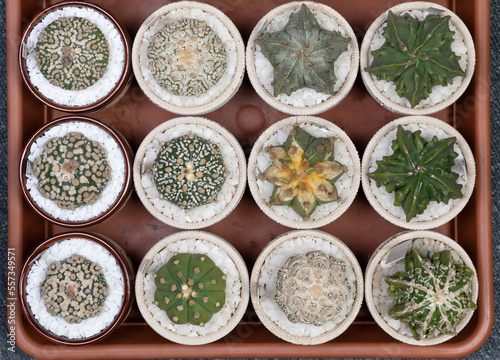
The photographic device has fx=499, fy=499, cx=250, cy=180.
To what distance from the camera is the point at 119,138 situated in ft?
5.34

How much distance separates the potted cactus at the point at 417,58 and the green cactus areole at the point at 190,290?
2.62 ft

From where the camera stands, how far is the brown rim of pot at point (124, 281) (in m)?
1.59

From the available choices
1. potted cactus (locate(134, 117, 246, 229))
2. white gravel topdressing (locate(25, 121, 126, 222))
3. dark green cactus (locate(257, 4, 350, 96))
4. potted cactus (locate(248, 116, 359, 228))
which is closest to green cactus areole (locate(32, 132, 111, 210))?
white gravel topdressing (locate(25, 121, 126, 222))

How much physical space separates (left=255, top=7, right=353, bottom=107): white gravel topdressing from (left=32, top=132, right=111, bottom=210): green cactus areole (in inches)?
23.1

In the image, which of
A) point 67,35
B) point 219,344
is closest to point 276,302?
point 219,344

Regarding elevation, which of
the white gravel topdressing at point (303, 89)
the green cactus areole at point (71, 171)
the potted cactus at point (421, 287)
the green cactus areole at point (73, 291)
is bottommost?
the potted cactus at point (421, 287)

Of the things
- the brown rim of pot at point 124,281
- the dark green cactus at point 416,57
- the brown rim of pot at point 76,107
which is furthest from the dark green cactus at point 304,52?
the brown rim of pot at point 124,281

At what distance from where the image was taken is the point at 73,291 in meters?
1.53

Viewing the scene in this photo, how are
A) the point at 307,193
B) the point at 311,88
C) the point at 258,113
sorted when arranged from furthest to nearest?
1. the point at 258,113
2. the point at 311,88
3. the point at 307,193

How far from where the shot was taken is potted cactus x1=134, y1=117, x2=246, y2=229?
60.9 inches

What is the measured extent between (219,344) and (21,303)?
2.15 ft

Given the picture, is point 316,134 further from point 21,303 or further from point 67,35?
point 21,303

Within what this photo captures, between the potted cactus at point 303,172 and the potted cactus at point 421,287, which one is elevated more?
the potted cactus at point 303,172

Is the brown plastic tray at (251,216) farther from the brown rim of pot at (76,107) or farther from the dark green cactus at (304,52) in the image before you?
the dark green cactus at (304,52)
